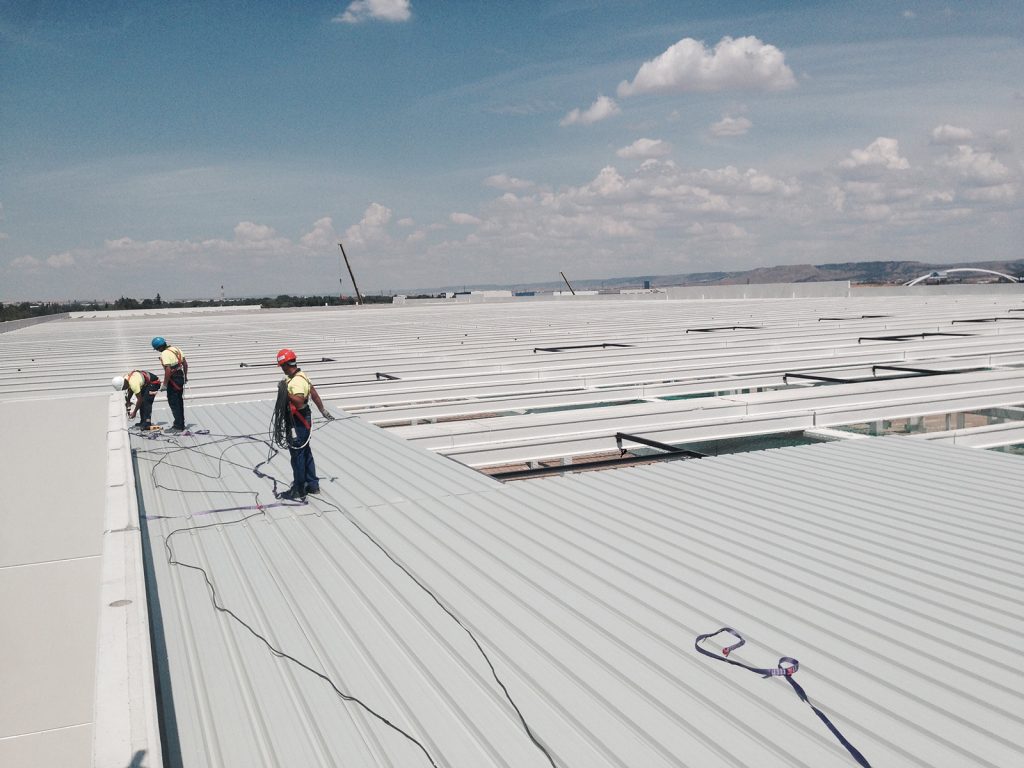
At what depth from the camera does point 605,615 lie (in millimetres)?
5426

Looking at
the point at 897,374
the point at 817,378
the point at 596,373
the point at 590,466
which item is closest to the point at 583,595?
the point at 590,466

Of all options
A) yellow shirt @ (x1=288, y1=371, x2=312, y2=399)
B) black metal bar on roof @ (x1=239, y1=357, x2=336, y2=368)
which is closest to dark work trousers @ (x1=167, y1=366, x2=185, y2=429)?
yellow shirt @ (x1=288, y1=371, x2=312, y2=399)

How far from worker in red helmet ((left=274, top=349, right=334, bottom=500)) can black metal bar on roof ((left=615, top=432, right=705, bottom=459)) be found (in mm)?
5065

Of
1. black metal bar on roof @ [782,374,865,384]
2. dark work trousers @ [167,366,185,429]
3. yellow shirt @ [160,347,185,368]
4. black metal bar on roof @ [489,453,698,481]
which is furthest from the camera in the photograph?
black metal bar on roof @ [782,374,865,384]

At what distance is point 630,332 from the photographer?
110 ft

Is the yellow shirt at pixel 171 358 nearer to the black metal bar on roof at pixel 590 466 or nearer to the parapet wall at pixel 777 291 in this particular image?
the black metal bar on roof at pixel 590 466

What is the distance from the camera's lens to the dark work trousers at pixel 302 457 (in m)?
8.34

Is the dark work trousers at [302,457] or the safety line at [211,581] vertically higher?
the dark work trousers at [302,457]

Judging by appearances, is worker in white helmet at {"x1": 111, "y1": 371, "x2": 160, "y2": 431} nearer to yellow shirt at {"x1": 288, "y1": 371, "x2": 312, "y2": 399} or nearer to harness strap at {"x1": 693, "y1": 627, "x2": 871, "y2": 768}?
yellow shirt at {"x1": 288, "y1": 371, "x2": 312, "y2": 399}

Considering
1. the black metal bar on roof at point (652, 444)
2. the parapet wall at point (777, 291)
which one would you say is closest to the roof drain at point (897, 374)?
the black metal bar on roof at point (652, 444)

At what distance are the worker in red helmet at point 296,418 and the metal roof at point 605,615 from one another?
351 mm

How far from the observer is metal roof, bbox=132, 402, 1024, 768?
13.3 feet

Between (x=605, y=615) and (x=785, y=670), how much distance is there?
4.30 ft

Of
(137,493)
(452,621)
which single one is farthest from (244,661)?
(137,493)
